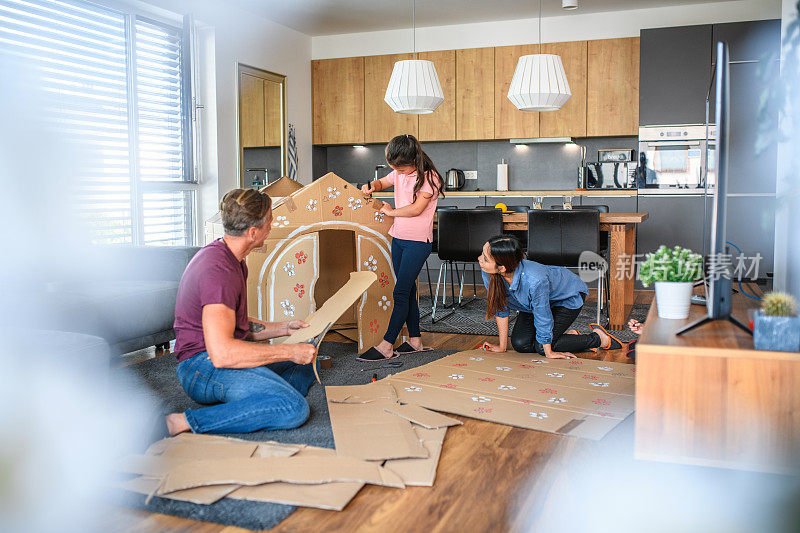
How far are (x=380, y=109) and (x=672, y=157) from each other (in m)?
2.83

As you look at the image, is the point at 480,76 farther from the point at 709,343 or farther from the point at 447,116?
the point at 709,343

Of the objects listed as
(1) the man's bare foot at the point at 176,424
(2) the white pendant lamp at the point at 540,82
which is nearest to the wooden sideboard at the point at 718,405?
(1) the man's bare foot at the point at 176,424

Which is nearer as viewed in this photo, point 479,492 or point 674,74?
point 479,492

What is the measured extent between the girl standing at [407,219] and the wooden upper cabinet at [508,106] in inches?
126

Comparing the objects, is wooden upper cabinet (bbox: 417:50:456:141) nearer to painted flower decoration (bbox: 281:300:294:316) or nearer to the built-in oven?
the built-in oven

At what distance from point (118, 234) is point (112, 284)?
1.29 metres

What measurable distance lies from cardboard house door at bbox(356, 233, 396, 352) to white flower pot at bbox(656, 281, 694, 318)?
1.69 m

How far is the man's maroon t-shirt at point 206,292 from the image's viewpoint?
7.61 feet

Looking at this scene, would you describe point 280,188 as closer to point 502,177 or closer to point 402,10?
point 402,10

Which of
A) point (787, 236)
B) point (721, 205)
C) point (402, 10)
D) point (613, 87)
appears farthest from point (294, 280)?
point (613, 87)

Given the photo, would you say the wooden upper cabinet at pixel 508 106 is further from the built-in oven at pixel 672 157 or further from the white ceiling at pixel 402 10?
the built-in oven at pixel 672 157

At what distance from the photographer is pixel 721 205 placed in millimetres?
2148

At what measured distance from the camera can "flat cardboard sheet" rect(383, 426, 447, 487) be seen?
2051 mm

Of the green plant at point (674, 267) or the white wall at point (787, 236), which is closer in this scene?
the green plant at point (674, 267)
